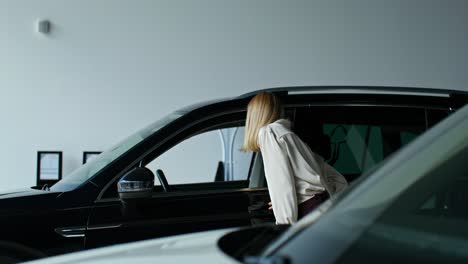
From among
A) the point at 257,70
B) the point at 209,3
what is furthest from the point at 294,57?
the point at 209,3

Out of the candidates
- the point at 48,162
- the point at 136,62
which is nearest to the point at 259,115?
the point at 136,62

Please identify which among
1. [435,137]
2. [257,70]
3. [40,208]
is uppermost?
[257,70]

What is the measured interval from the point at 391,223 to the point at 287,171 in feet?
6.19

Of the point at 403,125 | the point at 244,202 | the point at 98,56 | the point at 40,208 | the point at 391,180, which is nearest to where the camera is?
the point at 391,180

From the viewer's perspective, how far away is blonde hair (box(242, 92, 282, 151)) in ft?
11.5

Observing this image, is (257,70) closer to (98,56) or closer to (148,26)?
(148,26)

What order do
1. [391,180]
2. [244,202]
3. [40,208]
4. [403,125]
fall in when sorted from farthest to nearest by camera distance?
[403,125] → [244,202] → [40,208] → [391,180]

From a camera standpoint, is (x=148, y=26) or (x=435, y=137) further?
(x=148, y=26)

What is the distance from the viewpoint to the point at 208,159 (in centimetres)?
429

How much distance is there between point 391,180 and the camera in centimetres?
152

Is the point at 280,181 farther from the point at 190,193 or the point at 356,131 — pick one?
the point at 356,131

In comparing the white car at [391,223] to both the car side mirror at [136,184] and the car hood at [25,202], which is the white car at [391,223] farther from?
the car hood at [25,202]

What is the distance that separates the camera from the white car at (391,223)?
131 centimetres

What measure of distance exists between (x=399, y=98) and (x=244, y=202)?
1301mm
